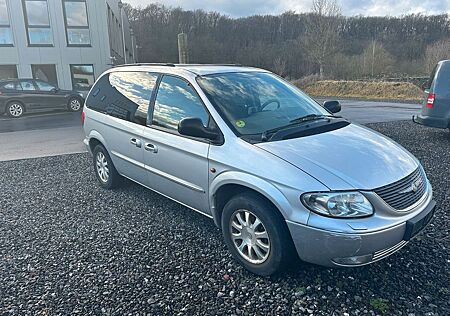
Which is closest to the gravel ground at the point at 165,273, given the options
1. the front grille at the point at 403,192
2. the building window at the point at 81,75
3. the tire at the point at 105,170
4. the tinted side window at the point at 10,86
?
the tire at the point at 105,170

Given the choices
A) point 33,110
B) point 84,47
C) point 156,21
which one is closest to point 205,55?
point 156,21

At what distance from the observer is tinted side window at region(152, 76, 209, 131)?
333 centimetres

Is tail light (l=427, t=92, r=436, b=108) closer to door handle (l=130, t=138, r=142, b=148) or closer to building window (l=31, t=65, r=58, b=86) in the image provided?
door handle (l=130, t=138, r=142, b=148)

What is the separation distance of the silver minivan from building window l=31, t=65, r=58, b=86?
52.7 ft

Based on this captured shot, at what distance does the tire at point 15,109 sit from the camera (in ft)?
45.1

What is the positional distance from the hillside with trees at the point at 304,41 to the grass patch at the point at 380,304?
3521 centimetres

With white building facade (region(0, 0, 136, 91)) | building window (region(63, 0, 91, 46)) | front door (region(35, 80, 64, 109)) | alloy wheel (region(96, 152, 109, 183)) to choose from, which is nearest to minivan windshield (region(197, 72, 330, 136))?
alloy wheel (region(96, 152, 109, 183))

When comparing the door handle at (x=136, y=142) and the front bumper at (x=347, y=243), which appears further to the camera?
the door handle at (x=136, y=142)

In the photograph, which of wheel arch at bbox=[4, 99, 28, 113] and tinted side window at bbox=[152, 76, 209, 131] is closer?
tinted side window at bbox=[152, 76, 209, 131]

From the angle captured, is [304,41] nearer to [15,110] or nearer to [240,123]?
[15,110]

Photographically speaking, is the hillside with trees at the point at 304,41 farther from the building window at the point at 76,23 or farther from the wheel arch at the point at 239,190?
the wheel arch at the point at 239,190

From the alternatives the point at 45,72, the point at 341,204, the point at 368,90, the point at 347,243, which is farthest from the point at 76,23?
the point at 368,90

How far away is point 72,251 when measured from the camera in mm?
3346

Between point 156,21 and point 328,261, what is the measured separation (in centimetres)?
6694
